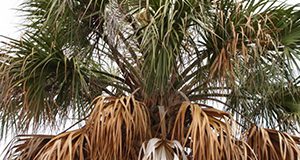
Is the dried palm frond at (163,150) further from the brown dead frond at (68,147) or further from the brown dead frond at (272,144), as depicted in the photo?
the brown dead frond at (272,144)

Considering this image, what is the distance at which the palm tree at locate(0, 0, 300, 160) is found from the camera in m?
3.63

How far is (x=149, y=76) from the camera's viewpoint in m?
3.67

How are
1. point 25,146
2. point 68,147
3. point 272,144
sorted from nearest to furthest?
point 68,147 < point 272,144 < point 25,146

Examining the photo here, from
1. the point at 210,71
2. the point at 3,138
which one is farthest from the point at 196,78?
the point at 3,138

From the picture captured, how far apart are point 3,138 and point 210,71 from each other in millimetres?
1587

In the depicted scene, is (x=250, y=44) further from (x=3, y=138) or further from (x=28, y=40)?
(x=3, y=138)

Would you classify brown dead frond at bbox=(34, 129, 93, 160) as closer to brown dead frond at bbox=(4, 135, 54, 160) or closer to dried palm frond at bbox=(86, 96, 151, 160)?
dried palm frond at bbox=(86, 96, 151, 160)

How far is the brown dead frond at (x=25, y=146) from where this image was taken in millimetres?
4063

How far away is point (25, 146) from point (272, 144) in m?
1.72

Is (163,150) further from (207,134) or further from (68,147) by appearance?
(68,147)

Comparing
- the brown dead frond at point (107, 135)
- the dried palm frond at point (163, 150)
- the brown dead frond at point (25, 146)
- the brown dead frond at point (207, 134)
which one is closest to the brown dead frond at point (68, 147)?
the brown dead frond at point (107, 135)

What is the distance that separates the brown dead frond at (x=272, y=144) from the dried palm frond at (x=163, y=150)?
629 mm

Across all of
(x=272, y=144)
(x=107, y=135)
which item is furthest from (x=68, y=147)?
(x=272, y=144)

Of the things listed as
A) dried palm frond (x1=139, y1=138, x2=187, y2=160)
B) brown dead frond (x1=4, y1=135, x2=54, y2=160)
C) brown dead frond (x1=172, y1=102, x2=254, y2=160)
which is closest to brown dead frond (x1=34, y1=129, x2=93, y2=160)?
brown dead frond (x1=4, y1=135, x2=54, y2=160)
